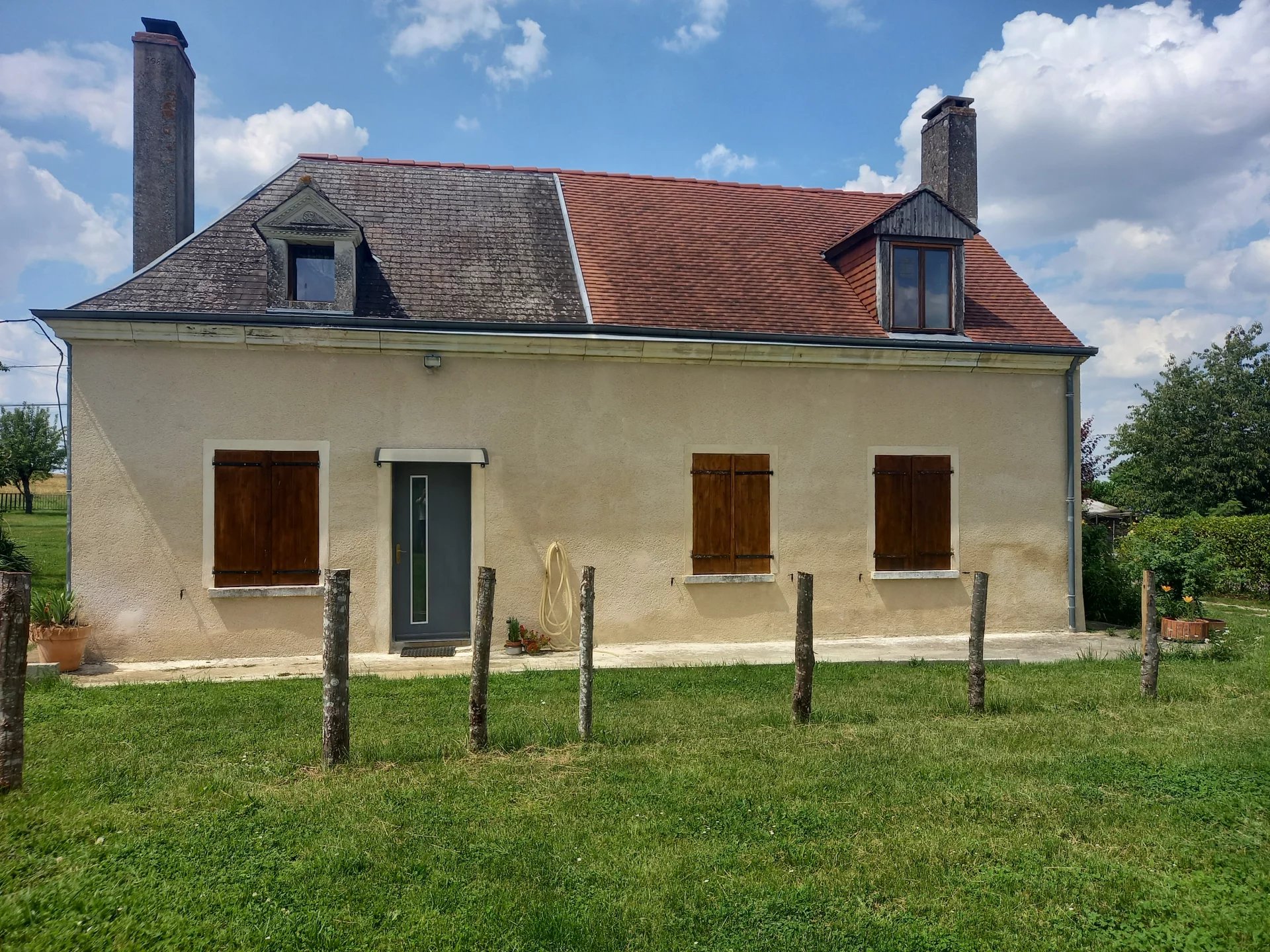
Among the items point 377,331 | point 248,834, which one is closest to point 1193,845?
point 248,834

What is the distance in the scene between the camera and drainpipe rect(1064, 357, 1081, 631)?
11461mm

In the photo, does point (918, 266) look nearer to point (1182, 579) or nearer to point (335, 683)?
point (1182, 579)

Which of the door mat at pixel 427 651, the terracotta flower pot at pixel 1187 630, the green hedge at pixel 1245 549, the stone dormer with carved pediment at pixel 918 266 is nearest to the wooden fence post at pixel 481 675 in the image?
the door mat at pixel 427 651

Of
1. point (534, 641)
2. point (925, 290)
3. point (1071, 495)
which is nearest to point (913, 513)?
point (1071, 495)

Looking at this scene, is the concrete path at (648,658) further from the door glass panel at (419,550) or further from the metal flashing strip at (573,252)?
the metal flashing strip at (573,252)

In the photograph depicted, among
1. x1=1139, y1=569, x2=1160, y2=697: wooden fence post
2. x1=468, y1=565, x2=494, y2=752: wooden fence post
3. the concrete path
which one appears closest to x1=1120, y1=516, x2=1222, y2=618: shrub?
the concrete path

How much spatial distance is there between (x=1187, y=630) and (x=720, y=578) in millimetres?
5911

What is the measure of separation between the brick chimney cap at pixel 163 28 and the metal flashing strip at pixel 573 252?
522cm

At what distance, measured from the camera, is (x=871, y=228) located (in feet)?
37.5

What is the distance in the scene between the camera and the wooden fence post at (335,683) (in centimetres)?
529

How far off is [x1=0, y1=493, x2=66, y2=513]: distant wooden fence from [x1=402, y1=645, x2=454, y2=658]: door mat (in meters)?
27.7

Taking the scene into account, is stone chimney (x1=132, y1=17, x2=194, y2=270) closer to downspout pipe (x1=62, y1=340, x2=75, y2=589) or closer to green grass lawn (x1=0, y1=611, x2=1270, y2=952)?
downspout pipe (x1=62, y1=340, x2=75, y2=589)

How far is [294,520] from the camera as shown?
9383 mm

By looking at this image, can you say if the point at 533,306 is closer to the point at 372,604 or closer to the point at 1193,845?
the point at 372,604
